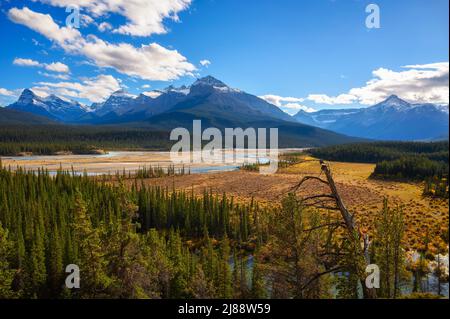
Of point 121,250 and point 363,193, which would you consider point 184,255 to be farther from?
point 363,193

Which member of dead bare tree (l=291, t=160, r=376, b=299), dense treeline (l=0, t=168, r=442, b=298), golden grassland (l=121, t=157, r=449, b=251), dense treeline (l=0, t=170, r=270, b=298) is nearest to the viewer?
dead bare tree (l=291, t=160, r=376, b=299)

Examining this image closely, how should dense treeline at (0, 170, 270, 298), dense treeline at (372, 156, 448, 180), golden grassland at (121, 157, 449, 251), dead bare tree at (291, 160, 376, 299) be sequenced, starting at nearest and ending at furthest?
dead bare tree at (291, 160, 376, 299) < dense treeline at (0, 170, 270, 298) < golden grassland at (121, 157, 449, 251) < dense treeline at (372, 156, 448, 180)

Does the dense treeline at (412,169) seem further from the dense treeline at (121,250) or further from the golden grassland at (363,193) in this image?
the dense treeline at (121,250)

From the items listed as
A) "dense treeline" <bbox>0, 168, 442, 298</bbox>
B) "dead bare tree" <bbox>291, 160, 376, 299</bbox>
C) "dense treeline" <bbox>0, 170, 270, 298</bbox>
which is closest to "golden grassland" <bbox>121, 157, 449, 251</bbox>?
"dense treeline" <bbox>0, 168, 442, 298</bbox>

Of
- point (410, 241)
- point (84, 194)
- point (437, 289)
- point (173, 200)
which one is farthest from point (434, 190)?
point (84, 194)

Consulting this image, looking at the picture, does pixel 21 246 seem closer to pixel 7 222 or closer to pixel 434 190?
pixel 7 222

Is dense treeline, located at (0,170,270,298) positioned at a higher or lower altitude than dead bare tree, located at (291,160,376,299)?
lower

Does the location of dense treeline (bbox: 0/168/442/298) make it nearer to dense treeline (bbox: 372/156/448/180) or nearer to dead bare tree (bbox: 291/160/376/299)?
dead bare tree (bbox: 291/160/376/299)

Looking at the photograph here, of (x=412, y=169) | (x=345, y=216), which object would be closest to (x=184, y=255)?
(x=345, y=216)

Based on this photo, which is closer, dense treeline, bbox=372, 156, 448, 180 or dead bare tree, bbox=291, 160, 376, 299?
dead bare tree, bbox=291, 160, 376, 299
